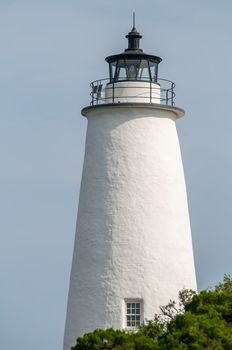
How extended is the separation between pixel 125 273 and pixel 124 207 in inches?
71.3

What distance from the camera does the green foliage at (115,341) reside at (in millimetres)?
29047

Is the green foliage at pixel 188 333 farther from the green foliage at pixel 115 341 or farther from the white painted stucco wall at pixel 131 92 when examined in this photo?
the white painted stucco wall at pixel 131 92

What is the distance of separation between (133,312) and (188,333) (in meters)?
7.96

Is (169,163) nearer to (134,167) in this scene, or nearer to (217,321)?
(134,167)

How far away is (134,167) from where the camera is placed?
119ft

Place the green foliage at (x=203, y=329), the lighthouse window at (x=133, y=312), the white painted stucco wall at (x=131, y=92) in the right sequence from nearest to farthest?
the green foliage at (x=203, y=329) < the lighthouse window at (x=133, y=312) < the white painted stucco wall at (x=131, y=92)

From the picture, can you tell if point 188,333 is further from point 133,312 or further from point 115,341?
point 133,312

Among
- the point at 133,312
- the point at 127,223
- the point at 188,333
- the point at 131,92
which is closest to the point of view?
the point at 188,333

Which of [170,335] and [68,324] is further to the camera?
[68,324]

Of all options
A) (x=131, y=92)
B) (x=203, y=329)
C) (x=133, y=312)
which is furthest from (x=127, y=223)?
(x=203, y=329)

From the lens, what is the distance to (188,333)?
27.9 meters

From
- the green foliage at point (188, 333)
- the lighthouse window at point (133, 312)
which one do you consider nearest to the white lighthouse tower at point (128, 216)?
the lighthouse window at point (133, 312)

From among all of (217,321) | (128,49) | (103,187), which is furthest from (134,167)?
(217,321)

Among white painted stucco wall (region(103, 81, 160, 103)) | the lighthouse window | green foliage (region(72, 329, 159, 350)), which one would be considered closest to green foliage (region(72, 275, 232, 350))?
green foliage (region(72, 329, 159, 350))
